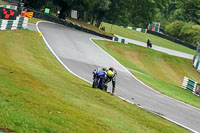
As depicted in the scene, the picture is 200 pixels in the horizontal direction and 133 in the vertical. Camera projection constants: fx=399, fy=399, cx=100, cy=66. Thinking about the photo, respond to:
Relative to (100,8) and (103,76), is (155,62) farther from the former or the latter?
(103,76)

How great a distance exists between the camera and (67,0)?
6203cm

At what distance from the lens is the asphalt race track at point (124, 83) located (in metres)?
17.8

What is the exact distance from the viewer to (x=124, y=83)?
25.4 m

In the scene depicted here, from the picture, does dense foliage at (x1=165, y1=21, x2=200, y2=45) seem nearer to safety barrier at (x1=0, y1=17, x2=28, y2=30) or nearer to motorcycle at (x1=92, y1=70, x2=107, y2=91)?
safety barrier at (x1=0, y1=17, x2=28, y2=30)

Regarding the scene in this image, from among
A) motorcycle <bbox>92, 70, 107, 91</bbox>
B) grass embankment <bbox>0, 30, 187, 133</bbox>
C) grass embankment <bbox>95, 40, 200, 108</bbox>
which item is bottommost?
grass embankment <bbox>95, 40, 200, 108</bbox>

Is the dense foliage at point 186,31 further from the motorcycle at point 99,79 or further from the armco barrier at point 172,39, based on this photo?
the motorcycle at point 99,79

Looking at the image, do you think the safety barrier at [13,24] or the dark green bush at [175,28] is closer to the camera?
the safety barrier at [13,24]

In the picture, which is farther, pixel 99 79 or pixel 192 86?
pixel 192 86

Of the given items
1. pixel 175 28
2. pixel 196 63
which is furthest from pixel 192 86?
pixel 175 28

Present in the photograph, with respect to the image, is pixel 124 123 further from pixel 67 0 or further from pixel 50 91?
pixel 67 0

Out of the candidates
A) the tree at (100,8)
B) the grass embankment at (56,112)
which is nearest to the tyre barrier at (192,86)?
the grass embankment at (56,112)

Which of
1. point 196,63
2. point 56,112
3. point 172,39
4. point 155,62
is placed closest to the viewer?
point 56,112

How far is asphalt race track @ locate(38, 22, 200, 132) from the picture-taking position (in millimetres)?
17828

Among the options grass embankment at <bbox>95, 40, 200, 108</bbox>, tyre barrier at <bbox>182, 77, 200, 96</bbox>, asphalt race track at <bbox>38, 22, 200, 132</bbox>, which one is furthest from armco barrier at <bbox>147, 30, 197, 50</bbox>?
tyre barrier at <bbox>182, 77, 200, 96</bbox>
